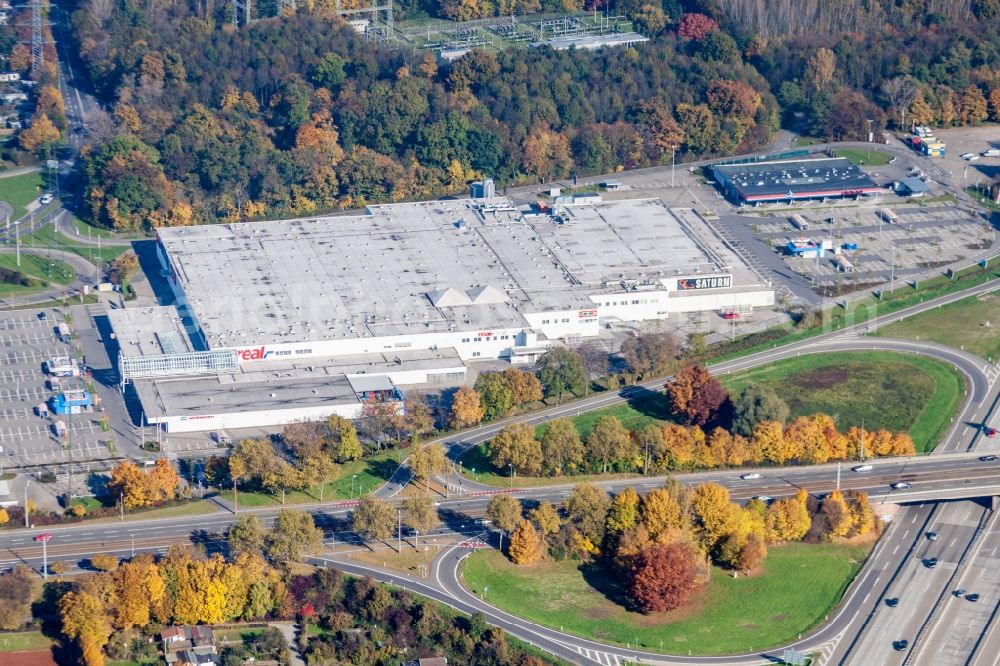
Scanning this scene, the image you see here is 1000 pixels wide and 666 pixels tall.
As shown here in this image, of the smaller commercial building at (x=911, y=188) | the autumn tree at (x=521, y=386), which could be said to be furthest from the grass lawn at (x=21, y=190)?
the smaller commercial building at (x=911, y=188)

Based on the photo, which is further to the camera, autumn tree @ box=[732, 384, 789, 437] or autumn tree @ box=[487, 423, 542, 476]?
autumn tree @ box=[732, 384, 789, 437]

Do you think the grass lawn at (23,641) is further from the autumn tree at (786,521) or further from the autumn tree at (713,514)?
the autumn tree at (786,521)

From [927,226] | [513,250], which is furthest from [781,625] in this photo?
[927,226]

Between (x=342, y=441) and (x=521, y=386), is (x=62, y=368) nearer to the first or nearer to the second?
(x=342, y=441)

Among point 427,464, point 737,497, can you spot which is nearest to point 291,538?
point 427,464

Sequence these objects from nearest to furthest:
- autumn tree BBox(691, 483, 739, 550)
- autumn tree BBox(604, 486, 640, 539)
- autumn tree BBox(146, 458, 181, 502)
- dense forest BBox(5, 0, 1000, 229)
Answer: autumn tree BBox(604, 486, 640, 539), autumn tree BBox(691, 483, 739, 550), autumn tree BBox(146, 458, 181, 502), dense forest BBox(5, 0, 1000, 229)

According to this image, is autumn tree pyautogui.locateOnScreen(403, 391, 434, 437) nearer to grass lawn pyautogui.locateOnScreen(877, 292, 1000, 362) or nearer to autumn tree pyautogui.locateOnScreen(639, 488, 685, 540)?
autumn tree pyautogui.locateOnScreen(639, 488, 685, 540)

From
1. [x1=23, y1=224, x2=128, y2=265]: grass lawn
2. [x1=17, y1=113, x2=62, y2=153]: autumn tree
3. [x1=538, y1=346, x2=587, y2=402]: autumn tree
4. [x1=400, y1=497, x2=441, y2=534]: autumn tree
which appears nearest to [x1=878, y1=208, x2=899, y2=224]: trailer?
[x1=538, y1=346, x2=587, y2=402]: autumn tree
